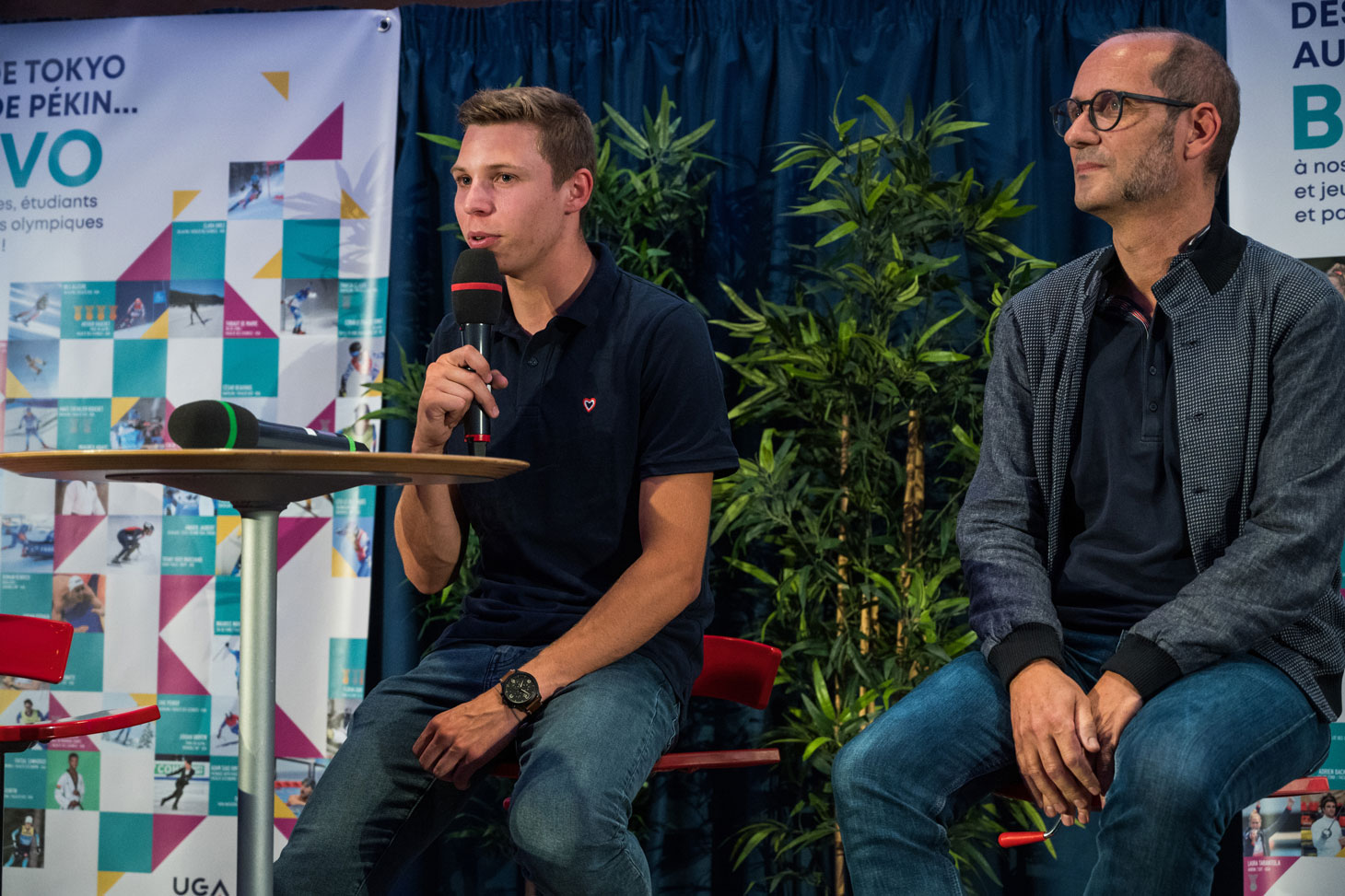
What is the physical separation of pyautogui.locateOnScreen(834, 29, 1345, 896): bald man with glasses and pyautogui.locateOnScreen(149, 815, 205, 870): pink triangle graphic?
2.53 m

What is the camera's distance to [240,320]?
349 cm

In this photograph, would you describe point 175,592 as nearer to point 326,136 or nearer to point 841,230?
point 326,136

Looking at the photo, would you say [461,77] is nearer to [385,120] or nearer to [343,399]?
[385,120]

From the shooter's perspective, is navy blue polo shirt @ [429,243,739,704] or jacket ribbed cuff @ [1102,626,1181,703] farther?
navy blue polo shirt @ [429,243,739,704]

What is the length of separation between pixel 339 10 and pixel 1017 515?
267cm

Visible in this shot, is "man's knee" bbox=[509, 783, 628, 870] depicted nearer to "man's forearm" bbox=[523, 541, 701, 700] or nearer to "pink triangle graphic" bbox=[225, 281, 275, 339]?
"man's forearm" bbox=[523, 541, 701, 700]

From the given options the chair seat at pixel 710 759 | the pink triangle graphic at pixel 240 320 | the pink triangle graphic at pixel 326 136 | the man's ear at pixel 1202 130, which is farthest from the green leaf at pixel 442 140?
the man's ear at pixel 1202 130

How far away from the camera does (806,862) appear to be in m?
3.24

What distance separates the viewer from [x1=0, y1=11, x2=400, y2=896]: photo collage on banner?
3.42 m

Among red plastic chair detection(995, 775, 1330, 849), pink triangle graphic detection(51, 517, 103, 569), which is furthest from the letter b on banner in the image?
pink triangle graphic detection(51, 517, 103, 569)

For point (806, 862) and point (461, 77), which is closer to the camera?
point (806, 862)

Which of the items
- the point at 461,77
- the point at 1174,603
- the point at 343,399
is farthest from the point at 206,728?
the point at 1174,603

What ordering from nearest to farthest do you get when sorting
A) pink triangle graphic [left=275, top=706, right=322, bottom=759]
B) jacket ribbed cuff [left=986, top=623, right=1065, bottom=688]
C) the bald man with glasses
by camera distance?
the bald man with glasses < jacket ribbed cuff [left=986, top=623, right=1065, bottom=688] < pink triangle graphic [left=275, top=706, right=322, bottom=759]

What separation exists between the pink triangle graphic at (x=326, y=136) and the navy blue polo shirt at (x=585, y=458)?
179 centimetres
